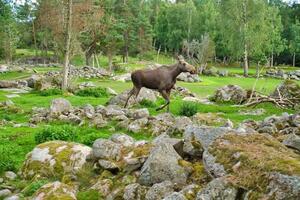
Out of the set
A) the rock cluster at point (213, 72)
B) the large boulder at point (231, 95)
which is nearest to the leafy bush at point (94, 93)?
the large boulder at point (231, 95)

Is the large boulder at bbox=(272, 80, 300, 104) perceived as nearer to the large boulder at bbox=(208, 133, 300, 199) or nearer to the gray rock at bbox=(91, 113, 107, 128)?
the gray rock at bbox=(91, 113, 107, 128)

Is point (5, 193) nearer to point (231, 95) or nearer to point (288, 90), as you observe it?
point (288, 90)

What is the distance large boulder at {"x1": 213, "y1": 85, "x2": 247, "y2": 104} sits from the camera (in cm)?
2997

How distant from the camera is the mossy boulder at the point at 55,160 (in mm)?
11594

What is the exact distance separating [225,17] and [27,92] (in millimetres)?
55451

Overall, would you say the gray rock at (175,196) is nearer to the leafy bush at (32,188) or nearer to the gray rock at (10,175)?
the leafy bush at (32,188)

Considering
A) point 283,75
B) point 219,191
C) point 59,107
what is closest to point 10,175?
point 219,191

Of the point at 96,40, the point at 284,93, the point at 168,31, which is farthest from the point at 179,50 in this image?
the point at 284,93

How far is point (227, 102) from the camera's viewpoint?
30469 millimetres

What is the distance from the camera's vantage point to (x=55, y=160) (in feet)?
39.1

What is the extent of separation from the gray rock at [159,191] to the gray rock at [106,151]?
2568 mm

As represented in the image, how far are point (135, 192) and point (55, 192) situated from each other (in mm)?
1758

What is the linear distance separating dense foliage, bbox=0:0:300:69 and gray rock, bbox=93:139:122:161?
112 ft

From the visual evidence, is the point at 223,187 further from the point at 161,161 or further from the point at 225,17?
the point at 225,17
